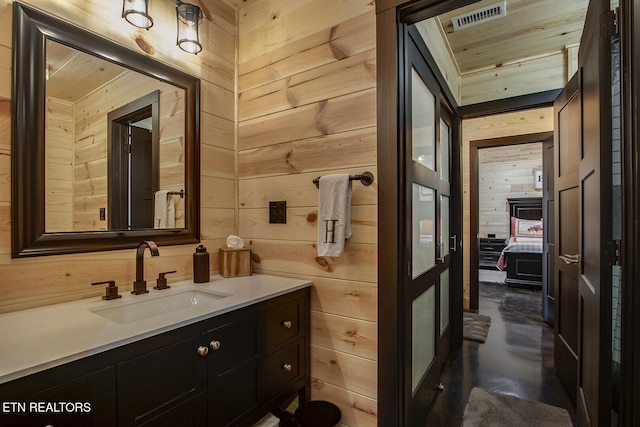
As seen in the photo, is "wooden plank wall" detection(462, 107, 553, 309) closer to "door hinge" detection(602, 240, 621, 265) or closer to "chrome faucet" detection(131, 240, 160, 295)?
"door hinge" detection(602, 240, 621, 265)

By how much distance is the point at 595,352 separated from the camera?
4.20ft

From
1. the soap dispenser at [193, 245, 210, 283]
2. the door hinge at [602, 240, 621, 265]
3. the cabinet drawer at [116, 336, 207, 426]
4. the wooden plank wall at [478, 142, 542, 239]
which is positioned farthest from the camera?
the wooden plank wall at [478, 142, 542, 239]

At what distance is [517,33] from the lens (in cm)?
272

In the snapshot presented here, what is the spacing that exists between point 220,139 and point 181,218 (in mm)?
557

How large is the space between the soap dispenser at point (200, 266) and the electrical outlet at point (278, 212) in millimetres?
431

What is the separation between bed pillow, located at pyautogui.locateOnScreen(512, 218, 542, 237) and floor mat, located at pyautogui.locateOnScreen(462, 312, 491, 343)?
4.19 meters

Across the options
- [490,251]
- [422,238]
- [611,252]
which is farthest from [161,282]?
[490,251]

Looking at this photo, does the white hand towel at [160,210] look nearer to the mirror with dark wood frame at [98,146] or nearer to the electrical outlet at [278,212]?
the mirror with dark wood frame at [98,146]

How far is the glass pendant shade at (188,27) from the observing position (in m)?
1.70

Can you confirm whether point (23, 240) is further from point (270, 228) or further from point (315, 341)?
point (315, 341)

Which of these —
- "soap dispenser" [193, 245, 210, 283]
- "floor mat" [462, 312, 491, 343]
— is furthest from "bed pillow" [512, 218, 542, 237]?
"soap dispenser" [193, 245, 210, 283]

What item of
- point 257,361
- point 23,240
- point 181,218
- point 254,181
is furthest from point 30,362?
point 254,181

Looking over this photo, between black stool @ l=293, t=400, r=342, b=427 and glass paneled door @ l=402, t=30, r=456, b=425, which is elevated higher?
glass paneled door @ l=402, t=30, r=456, b=425

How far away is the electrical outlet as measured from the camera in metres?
1.85
